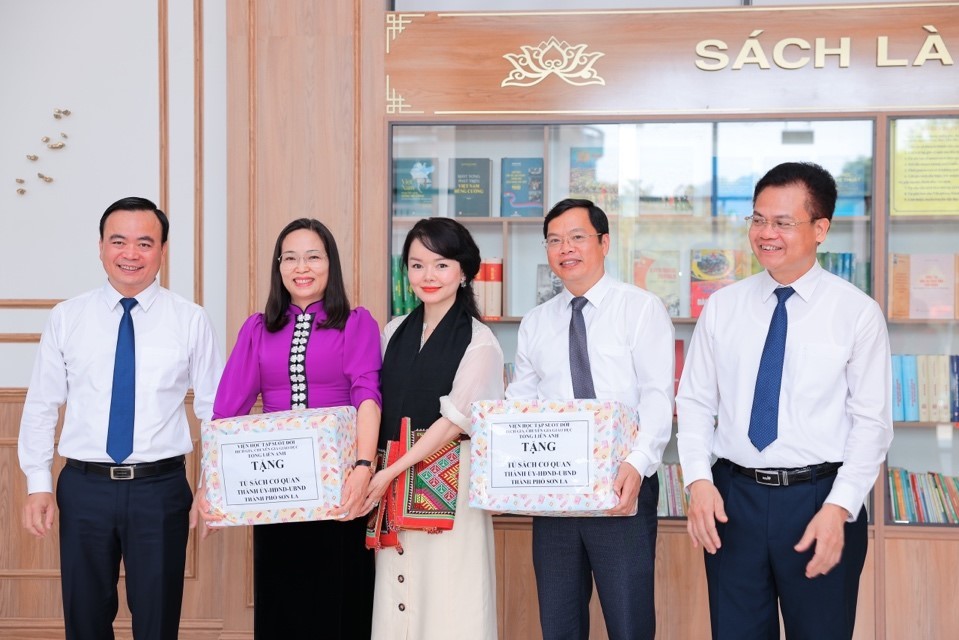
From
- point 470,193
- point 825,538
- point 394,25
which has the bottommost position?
point 825,538

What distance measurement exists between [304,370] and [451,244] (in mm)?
545

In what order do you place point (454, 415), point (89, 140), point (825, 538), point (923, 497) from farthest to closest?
point (89, 140) → point (923, 497) → point (454, 415) → point (825, 538)

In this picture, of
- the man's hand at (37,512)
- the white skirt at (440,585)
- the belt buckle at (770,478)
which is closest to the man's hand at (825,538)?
the belt buckle at (770,478)

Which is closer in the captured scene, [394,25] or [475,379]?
[475,379]

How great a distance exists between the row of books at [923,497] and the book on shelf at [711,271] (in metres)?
0.98

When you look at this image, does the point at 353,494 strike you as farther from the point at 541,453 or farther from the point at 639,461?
the point at 639,461

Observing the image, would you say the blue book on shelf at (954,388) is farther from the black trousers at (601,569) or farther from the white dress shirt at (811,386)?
the black trousers at (601,569)

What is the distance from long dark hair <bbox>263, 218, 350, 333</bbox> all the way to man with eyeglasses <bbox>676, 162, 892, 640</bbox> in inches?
40.9

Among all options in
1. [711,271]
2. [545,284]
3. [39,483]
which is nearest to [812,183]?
[711,271]

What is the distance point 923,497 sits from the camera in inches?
137

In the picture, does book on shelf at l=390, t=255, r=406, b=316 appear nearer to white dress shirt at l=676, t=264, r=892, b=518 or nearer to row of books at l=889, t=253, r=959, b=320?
white dress shirt at l=676, t=264, r=892, b=518

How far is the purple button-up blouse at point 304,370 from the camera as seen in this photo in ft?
8.24

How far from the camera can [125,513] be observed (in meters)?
2.60

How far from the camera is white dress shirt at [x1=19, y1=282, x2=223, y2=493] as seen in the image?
8.67 ft
